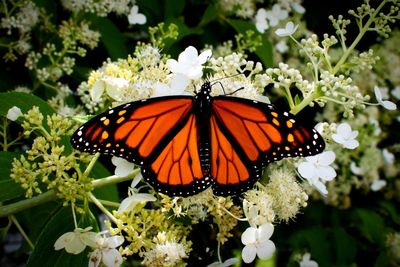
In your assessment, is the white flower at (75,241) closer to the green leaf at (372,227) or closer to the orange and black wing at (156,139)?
the orange and black wing at (156,139)

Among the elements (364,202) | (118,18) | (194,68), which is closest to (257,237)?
(194,68)

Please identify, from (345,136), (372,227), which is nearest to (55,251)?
(345,136)

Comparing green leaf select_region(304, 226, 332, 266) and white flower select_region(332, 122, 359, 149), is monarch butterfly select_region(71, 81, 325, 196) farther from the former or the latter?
green leaf select_region(304, 226, 332, 266)

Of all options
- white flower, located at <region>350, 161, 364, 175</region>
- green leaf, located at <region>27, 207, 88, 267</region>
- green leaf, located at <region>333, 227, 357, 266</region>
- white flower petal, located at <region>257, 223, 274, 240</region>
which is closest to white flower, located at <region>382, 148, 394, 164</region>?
white flower, located at <region>350, 161, 364, 175</region>

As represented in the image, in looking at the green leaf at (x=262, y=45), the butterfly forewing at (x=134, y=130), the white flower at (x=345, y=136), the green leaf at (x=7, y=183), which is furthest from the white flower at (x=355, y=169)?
the green leaf at (x=7, y=183)

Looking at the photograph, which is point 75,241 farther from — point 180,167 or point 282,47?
point 282,47

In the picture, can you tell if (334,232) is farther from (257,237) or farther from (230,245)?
(257,237)
